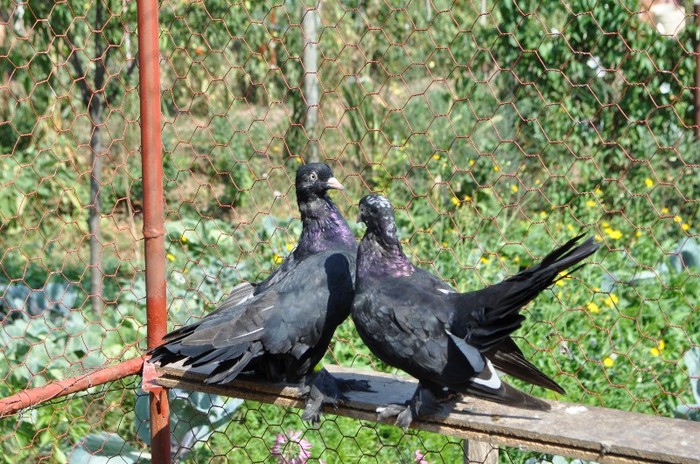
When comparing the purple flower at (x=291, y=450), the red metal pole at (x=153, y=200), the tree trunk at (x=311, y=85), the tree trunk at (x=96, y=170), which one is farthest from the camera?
the tree trunk at (x=311, y=85)

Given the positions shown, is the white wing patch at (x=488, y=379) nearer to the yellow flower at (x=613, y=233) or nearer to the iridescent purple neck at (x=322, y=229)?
the iridescent purple neck at (x=322, y=229)

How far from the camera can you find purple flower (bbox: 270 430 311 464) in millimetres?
3137

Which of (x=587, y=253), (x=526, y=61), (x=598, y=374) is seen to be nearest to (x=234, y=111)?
(x=526, y=61)

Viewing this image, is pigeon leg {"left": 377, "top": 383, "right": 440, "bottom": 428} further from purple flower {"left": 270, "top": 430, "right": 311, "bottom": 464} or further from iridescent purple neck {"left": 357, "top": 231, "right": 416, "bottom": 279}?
purple flower {"left": 270, "top": 430, "right": 311, "bottom": 464}

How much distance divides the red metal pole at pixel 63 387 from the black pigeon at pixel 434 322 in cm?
82

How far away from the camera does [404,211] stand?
15.0 feet

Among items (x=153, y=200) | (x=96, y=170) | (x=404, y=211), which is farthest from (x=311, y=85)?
(x=153, y=200)

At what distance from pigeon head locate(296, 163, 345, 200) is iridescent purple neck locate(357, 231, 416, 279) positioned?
486 millimetres

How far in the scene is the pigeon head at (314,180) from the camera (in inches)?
116

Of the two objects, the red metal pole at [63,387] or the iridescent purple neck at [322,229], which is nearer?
the red metal pole at [63,387]

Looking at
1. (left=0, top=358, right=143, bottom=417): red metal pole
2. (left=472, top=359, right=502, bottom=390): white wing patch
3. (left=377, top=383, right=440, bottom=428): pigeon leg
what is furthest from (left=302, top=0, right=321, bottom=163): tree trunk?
(left=472, top=359, right=502, bottom=390): white wing patch

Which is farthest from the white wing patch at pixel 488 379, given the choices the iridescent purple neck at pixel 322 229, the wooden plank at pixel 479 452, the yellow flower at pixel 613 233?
the yellow flower at pixel 613 233

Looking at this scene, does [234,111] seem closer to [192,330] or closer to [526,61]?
[526,61]

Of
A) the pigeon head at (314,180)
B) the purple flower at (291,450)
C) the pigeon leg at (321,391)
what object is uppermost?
the pigeon head at (314,180)
